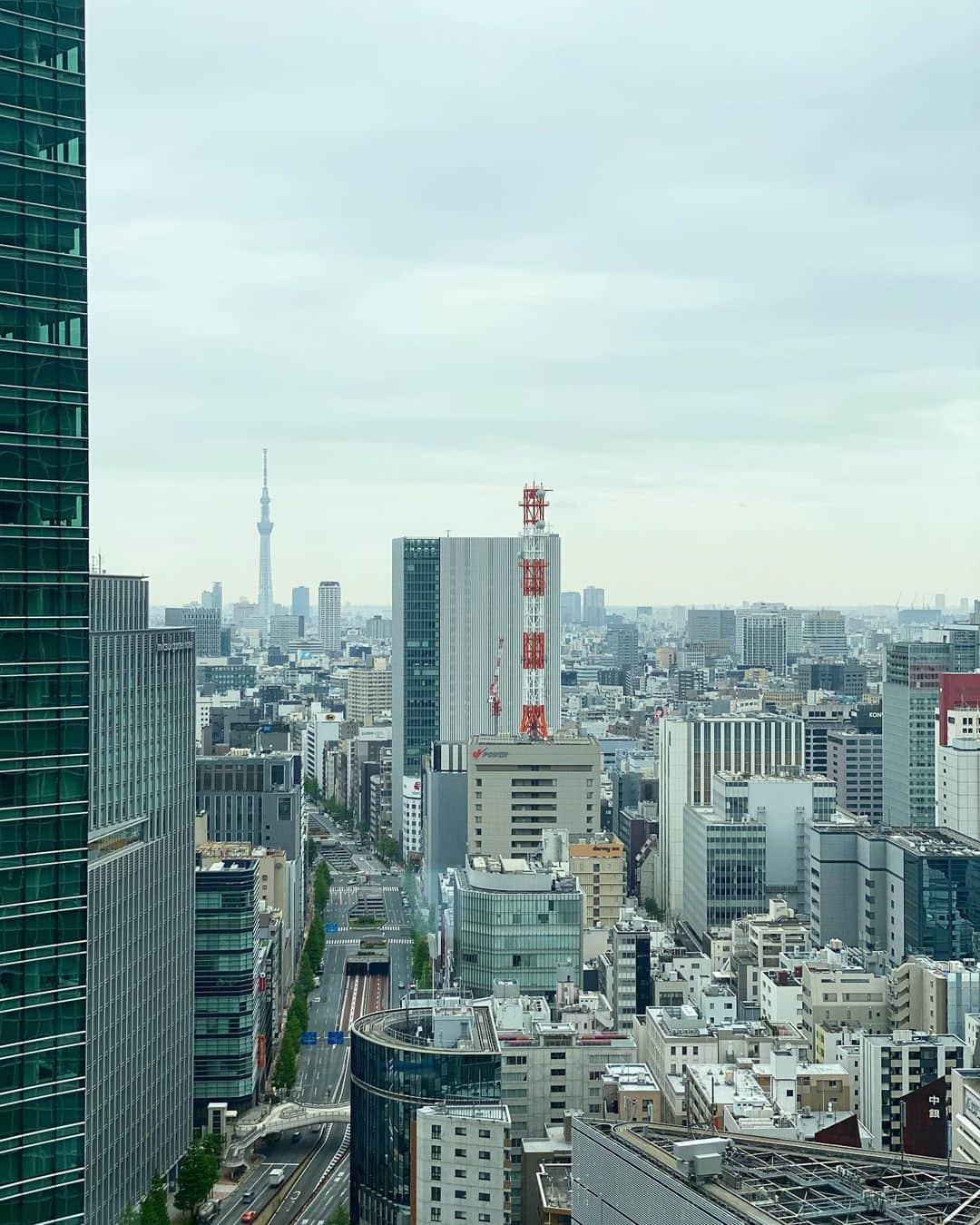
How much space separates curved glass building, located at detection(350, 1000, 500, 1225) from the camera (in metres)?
11.4

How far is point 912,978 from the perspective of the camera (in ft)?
52.3

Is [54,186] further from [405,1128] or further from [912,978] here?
[912,978]

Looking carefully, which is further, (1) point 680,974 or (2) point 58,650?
(1) point 680,974

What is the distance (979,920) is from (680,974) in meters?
3.61

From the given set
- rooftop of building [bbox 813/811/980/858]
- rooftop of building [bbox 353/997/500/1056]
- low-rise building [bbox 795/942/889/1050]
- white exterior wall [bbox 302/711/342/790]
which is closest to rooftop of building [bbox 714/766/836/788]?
rooftop of building [bbox 813/811/980/858]

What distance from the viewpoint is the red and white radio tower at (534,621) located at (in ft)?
74.5

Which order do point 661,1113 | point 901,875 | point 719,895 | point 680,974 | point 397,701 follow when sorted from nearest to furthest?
point 661,1113
point 680,974
point 901,875
point 719,895
point 397,701

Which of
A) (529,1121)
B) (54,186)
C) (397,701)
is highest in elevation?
(54,186)

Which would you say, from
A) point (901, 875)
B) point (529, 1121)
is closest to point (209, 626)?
point (901, 875)

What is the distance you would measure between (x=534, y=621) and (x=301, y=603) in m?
73.4

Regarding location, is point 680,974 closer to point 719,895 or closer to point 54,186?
point 719,895

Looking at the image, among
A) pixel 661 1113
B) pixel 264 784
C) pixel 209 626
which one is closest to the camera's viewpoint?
pixel 661 1113

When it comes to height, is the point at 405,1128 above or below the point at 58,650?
below

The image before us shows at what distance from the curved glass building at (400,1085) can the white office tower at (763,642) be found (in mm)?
53529
